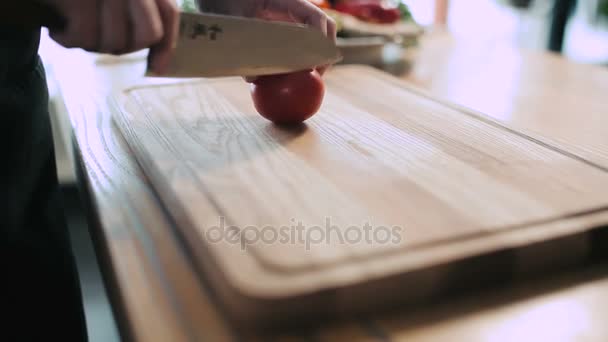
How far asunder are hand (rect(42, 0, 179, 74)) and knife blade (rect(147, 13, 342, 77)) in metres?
0.04

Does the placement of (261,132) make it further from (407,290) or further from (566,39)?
(566,39)

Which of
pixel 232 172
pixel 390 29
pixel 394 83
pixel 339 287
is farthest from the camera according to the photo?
pixel 390 29

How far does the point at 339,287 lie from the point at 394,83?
2.16 feet

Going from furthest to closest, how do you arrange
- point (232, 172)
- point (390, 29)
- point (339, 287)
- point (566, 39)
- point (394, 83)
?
point (566, 39), point (390, 29), point (394, 83), point (232, 172), point (339, 287)

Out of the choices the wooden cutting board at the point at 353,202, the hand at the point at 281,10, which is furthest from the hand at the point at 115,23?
the hand at the point at 281,10

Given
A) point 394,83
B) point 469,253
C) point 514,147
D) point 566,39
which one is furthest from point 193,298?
point 566,39

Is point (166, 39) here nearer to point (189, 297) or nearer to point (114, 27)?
point (114, 27)

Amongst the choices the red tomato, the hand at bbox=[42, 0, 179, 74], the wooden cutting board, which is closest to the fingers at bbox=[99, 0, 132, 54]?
the hand at bbox=[42, 0, 179, 74]

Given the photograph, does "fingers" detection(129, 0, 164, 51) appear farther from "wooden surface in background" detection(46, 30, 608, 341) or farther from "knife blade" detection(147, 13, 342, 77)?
"wooden surface in background" detection(46, 30, 608, 341)

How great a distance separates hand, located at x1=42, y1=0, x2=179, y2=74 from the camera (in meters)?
0.52

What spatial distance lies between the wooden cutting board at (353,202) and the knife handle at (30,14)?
0.60 feet

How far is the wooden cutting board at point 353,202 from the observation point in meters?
0.44

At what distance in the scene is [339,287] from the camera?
0.42 meters

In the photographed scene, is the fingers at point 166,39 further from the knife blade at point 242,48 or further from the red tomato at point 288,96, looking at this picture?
the red tomato at point 288,96
